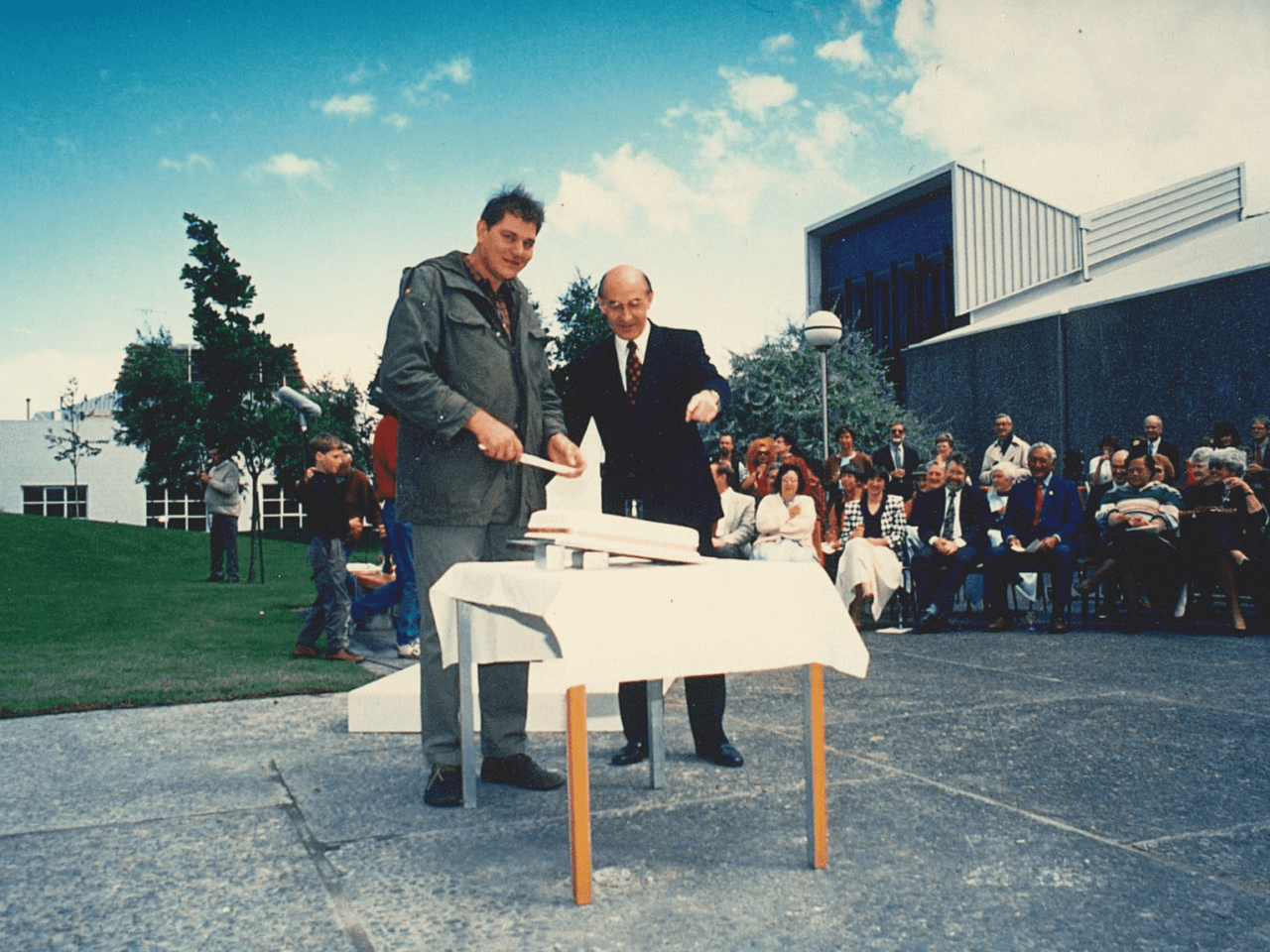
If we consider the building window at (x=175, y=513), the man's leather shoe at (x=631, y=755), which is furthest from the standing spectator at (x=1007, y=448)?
the building window at (x=175, y=513)

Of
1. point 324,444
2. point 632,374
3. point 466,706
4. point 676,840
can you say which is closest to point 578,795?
point 676,840

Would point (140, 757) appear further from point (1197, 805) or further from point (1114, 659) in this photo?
point (1114, 659)

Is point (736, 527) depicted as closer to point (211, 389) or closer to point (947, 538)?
point (947, 538)

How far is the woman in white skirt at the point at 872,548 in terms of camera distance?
9734 millimetres

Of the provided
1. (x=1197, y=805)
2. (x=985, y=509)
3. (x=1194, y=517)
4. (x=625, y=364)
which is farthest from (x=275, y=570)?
(x=1197, y=805)

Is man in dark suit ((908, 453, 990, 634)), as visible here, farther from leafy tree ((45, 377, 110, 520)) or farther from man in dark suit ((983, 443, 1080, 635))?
leafy tree ((45, 377, 110, 520))

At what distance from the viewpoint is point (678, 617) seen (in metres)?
2.65

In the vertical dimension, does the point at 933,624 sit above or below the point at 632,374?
below

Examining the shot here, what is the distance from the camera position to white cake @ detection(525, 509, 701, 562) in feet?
9.43

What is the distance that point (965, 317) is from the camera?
27391 millimetres

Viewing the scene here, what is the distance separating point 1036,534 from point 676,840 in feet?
23.2

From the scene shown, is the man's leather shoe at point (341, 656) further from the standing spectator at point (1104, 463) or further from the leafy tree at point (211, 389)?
the leafy tree at point (211, 389)

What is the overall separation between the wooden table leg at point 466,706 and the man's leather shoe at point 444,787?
5cm

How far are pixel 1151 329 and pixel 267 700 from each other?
1605 cm
